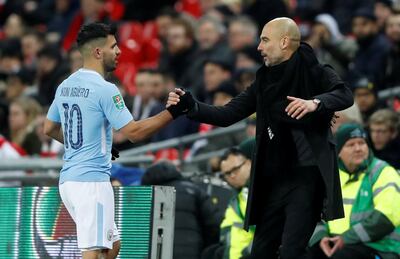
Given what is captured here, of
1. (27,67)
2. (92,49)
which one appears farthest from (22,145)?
(92,49)

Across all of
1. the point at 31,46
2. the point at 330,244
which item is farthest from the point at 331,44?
the point at 31,46

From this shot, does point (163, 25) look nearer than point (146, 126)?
No

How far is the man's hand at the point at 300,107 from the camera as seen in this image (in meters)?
8.27

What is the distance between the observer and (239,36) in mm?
16438

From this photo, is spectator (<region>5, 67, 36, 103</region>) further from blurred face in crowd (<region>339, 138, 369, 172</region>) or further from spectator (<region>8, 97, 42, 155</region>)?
blurred face in crowd (<region>339, 138, 369, 172</region>)

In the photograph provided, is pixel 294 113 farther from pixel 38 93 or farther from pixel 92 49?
pixel 38 93

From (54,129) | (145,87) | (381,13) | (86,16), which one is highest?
(86,16)

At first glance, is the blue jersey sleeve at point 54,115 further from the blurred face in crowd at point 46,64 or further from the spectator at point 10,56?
the spectator at point 10,56

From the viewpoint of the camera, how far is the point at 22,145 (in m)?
15.7

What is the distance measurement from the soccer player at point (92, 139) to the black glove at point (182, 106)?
0.06 m

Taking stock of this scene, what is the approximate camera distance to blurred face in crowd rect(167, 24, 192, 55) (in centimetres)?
1716

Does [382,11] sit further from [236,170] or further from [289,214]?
[289,214]

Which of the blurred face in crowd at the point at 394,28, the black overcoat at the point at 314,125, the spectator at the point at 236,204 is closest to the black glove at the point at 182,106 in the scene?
the black overcoat at the point at 314,125

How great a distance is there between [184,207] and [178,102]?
2.98 m
